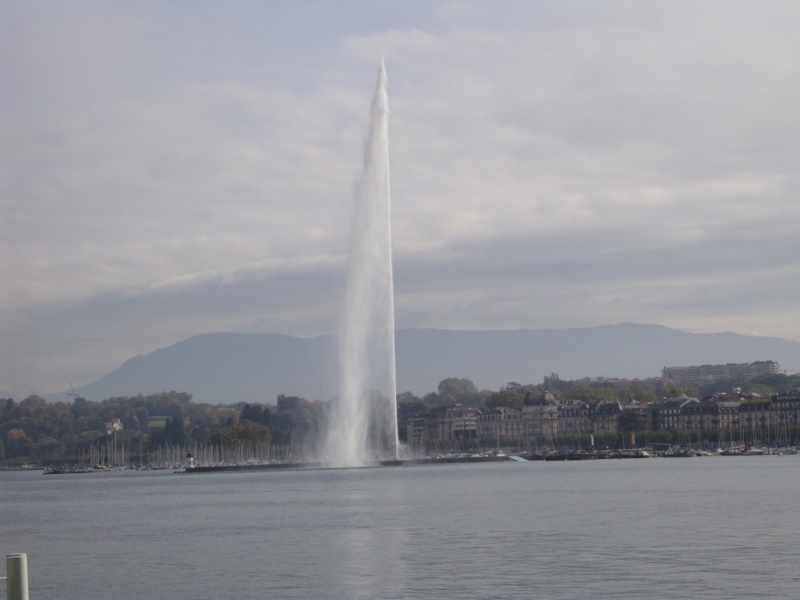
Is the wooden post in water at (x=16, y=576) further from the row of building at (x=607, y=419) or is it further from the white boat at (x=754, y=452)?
the row of building at (x=607, y=419)

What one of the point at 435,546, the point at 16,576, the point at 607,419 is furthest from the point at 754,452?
the point at 16,576

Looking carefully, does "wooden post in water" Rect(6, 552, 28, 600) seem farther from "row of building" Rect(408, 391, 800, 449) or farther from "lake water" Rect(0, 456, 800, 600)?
"row of building" Rect(408, 391, 800, 449)

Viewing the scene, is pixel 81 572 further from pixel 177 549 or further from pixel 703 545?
pixel 703 545

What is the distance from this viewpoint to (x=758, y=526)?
35281 mm

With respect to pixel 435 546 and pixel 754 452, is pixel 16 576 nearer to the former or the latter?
pixel 435 546

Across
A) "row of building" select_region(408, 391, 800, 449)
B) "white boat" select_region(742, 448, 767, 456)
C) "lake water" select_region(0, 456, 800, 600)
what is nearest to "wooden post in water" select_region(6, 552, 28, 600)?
"lake water" select_region(0, 456, 800, 600)

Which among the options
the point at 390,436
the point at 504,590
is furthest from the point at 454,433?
the point at 504,590

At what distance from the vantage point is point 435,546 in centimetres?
3250

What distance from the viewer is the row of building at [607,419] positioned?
519 feet

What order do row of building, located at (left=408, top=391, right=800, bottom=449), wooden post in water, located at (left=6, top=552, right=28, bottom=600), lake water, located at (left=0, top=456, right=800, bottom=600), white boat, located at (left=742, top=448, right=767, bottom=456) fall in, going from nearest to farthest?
1. wooden post in water, located at (left=6, top=552, right=28, bottom=600)
2. lake water, located at (left=0, top=456, right=800, bottom=600)
3. white boat, located at (left=742, top=448, right=767, bottom=456)
4. row of building, located at (left=408, top=391, right=800, bottom=449)

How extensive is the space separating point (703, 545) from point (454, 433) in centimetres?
16121

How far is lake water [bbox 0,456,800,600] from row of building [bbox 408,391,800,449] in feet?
333

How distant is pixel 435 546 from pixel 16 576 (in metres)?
20.2

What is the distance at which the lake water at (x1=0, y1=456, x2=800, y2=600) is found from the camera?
24906 millimetres
